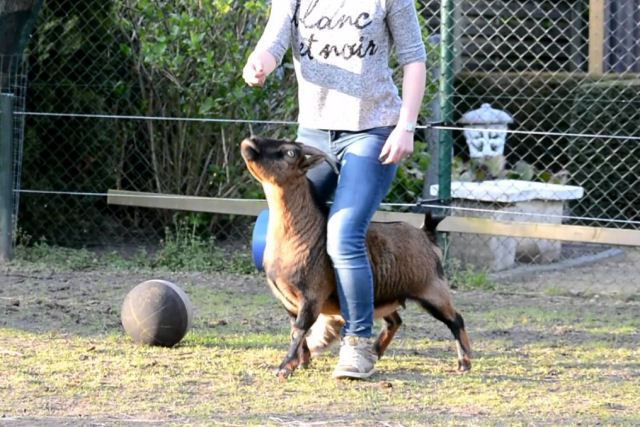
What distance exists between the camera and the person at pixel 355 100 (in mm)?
4934

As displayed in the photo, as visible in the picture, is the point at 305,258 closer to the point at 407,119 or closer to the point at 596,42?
the point at 407,119

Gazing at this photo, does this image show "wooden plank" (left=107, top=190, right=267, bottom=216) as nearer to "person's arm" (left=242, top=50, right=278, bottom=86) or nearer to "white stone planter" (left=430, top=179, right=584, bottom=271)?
"white stone planter" (left=430, top=179, right=584, bottom=271)

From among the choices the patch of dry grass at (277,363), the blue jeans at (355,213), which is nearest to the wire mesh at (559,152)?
the patch of dry grass at (277,363)

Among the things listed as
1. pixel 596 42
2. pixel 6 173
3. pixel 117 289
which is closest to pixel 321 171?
pixel 117 289

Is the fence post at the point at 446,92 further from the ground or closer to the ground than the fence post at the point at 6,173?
further from the ground

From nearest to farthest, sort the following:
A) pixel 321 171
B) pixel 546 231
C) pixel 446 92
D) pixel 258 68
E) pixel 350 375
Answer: pixel 258 68 → pixel 350 375 → pixel 321 171 → pixel 546 231 → pixel 446 92

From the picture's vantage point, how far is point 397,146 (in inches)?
190

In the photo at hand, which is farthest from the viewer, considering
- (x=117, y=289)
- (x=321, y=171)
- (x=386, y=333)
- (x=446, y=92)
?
(x=446, y=92)

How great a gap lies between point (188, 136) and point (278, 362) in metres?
4.17

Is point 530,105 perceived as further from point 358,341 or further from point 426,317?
point 358,341

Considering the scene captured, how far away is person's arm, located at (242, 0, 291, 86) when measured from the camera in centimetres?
480

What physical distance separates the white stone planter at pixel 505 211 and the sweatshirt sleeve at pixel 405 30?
147 inches

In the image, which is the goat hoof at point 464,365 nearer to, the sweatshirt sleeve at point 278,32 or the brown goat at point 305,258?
the brown goat at point 305,258

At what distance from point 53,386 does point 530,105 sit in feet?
25.3
